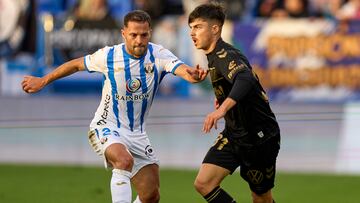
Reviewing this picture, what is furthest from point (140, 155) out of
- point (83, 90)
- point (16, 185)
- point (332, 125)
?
point (83, 90)

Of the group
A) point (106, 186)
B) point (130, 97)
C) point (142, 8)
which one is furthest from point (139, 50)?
point (142, 8)

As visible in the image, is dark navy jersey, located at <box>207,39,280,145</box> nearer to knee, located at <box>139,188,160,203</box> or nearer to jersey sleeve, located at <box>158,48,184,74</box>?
jersey sleeve, located at <box>158,48,184,74</box>

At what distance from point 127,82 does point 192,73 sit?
73 centimetres

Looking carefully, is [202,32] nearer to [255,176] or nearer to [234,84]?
[234,84]

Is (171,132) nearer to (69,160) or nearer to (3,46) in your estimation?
(69,160)

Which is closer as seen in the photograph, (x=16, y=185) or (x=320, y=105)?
(x=16, y=185)

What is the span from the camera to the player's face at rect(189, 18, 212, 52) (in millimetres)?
9523

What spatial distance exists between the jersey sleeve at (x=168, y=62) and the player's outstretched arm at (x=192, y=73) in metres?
0.07

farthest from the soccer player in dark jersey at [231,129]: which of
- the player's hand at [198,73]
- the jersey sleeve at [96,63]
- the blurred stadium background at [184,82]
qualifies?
the blurred stadium background at [184,82]

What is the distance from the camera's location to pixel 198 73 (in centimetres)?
937

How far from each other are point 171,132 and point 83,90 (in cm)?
422

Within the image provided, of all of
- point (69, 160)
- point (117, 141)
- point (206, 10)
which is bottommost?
point (69, 160)

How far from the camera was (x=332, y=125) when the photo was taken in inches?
645

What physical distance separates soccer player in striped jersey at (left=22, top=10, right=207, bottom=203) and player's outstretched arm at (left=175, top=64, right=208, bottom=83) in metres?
0.02
